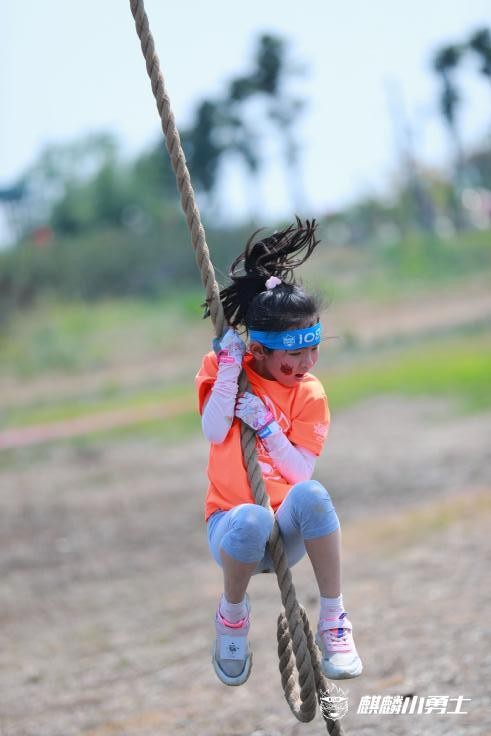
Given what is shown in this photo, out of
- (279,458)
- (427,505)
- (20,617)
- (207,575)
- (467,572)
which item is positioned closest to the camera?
(279,458)

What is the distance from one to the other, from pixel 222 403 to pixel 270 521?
0.39 metres

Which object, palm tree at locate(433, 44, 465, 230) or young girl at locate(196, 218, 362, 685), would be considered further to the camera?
palm tree at locate(433, 44, 465, 230)

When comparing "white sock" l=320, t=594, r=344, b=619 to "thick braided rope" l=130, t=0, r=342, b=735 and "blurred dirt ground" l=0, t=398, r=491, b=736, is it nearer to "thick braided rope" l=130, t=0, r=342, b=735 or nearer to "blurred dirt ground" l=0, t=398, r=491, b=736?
"thick braided rope" l=130, t=0, r=342, b=735

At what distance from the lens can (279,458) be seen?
347cm

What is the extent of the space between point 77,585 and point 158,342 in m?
18.7

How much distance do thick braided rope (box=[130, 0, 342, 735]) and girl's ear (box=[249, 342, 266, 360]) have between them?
3.4 inches

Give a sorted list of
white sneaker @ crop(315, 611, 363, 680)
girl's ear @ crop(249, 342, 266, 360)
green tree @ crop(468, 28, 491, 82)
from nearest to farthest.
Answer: white sneaker @ crop(315, 611, 363, 680), girl's ear @ crop(249, 342, 266, 360), green tree @ crop(468, 28, 491, 82)

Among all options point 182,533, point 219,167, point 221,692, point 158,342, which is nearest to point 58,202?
point 219,167

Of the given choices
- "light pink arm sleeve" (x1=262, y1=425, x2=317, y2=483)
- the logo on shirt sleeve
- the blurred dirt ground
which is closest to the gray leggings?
"light pink arm sleeve" (x1=262, y1=425, x2=317, y2=483)

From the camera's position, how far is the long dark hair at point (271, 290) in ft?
11.2

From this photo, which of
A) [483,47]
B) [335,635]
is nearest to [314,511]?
[335,635]

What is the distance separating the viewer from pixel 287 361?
344 cm

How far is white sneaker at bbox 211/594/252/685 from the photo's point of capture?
3.41m

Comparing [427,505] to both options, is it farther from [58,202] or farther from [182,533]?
[58,202]
